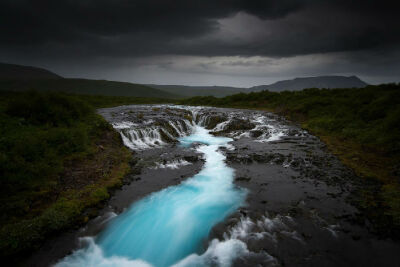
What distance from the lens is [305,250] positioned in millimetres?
5918

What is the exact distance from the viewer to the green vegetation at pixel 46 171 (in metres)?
6.45

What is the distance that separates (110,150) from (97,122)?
449cm

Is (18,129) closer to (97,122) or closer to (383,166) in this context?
(97,122)

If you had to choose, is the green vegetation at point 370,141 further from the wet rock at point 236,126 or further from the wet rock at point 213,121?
the wet rock at point 213,121

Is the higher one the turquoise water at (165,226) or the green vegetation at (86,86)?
the green vegetation at (86,86)

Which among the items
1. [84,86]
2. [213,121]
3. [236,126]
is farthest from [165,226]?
[84,86]

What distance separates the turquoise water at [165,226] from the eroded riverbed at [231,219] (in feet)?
0.11

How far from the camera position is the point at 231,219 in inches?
297

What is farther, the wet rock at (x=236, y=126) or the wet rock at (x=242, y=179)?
the wet rock at (x=236, y=126)

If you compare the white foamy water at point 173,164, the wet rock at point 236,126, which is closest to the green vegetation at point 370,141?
the wet rock at point 236,126

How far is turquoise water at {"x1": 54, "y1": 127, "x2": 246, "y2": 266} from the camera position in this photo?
242 inches

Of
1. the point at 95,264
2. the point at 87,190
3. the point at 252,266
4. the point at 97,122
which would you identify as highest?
the point at 97,122

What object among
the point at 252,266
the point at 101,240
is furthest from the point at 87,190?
the point at 252,266

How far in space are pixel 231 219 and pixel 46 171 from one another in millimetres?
8666
